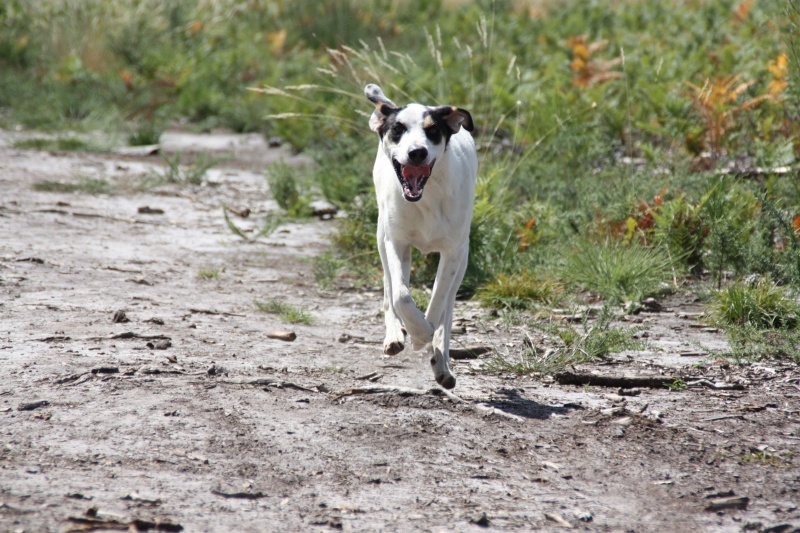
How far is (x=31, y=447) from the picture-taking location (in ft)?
11.6

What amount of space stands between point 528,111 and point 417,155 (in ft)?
19.7

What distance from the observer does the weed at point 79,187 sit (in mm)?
9258

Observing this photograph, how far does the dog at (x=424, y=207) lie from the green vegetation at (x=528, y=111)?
73 cm

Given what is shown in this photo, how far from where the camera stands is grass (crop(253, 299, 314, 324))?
19.1 ft

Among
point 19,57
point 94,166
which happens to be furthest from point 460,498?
point 19,57

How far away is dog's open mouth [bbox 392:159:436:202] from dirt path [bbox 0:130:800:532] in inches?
38.0

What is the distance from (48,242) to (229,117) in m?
5.95

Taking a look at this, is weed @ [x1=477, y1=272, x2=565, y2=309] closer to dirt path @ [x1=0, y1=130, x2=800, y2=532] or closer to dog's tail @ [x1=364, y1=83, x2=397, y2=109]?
dirt path @ [x1=0, y1=130, x2=800, y2=532]

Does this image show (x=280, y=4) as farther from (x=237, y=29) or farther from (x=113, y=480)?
(x=113, y=480)

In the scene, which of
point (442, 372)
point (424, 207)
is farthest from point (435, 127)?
point (442, 372)

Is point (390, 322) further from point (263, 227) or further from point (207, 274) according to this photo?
point (263, 227)

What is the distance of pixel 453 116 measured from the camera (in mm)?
4547

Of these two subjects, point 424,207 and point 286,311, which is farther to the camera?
point 286,311

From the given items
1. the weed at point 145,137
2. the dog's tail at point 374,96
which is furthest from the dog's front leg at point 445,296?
the weed at point 145,137
